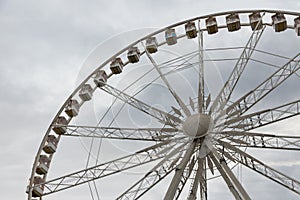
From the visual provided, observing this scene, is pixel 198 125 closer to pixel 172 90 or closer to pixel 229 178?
pixel 229 178

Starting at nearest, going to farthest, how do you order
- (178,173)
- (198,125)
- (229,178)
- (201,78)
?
(229,178)
(178,173)
(198,125)
(201,78)

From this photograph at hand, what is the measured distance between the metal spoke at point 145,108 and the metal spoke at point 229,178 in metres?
2.00

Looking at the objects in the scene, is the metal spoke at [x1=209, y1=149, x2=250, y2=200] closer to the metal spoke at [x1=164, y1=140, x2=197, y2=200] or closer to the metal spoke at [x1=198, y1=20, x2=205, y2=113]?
the metal spoke at [x1=164, y1=140, x2=197, y2=200]

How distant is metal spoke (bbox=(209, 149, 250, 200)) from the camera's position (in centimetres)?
1398

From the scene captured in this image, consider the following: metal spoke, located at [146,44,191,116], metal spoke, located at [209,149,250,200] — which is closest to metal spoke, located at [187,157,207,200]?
metal spoke, located at [209,149,250,200]

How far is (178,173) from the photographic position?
15070mm

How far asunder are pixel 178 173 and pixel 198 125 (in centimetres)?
202

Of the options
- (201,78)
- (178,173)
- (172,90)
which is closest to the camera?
(178,173)

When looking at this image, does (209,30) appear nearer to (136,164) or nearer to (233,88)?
(233,88)

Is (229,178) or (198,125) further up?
(198,125)

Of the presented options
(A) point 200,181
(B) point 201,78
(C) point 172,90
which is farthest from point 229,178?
(C) point 172,90

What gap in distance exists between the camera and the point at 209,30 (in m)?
21.2

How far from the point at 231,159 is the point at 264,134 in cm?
152

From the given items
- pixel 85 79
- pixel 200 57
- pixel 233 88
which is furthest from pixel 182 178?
pixel 85 79
